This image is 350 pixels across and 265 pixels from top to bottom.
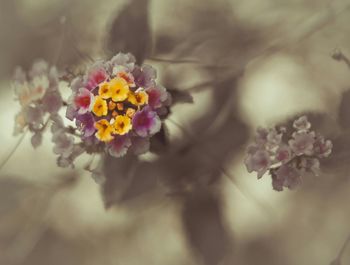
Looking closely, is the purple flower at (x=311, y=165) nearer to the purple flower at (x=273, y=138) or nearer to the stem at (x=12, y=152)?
the purple flower at (x=273, y=138)

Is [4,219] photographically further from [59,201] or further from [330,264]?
[330,264]

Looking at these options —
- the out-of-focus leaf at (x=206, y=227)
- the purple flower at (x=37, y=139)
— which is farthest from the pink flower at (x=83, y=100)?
the out-of-focus leaf at (x=206, y=227)

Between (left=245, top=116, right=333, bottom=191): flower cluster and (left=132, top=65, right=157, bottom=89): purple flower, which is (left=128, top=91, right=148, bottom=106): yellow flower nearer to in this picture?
(left=132, top=65, right=157, bottom=89): purple flower

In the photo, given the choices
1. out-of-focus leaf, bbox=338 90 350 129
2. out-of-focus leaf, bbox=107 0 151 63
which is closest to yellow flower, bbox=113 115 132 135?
out-of-focus leaf, bbox=107 0 151 63

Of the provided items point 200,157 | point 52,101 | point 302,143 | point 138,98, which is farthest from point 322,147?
point 52,101

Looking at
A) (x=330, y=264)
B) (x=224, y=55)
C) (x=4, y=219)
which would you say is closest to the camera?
(x=330, y=264)

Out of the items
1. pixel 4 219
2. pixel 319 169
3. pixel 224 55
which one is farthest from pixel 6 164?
pixel 319 169
